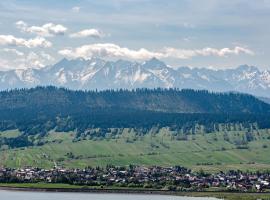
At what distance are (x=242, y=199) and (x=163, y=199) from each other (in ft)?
70.6

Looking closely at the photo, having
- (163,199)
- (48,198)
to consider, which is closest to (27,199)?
(48,198)

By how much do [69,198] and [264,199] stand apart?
2044 inches

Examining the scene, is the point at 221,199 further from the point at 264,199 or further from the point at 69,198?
the point at 69,198

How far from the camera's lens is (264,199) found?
192625 mm

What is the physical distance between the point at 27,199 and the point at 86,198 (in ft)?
55.8

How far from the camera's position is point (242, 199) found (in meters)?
194

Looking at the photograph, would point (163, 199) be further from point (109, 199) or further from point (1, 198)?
point (1, 198)

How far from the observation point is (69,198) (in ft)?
642

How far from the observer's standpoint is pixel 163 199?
200 m

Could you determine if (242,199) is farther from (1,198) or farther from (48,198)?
(1,198)

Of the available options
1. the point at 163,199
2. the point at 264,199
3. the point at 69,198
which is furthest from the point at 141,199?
the point at 264,199

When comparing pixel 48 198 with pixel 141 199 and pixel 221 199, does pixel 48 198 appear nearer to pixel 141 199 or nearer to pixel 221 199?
pixel 141 199

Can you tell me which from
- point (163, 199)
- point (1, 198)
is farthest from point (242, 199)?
point (1, 198)

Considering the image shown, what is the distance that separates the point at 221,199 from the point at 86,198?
36956 mm
